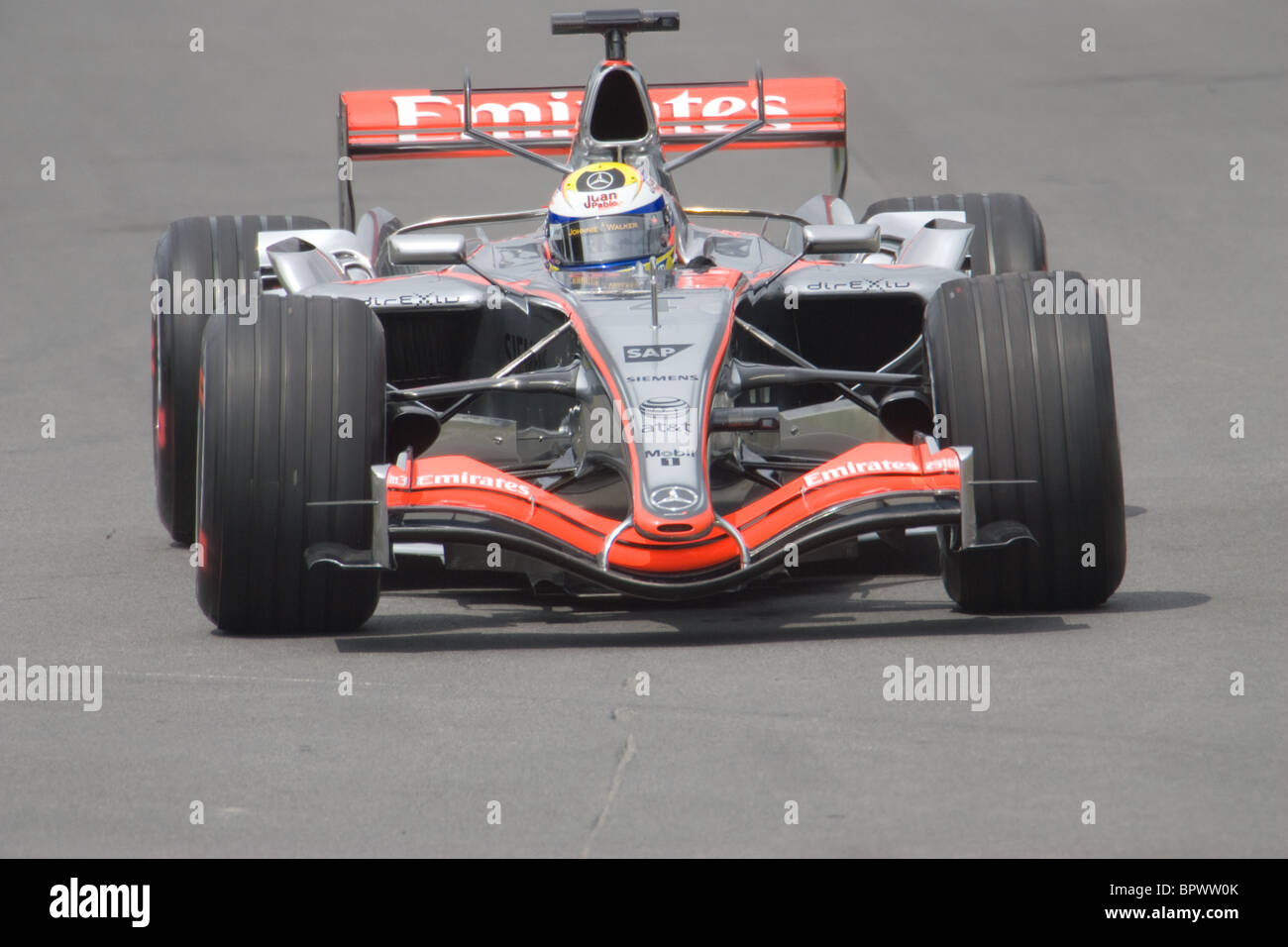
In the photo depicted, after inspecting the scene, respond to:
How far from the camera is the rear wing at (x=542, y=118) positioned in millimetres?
11281

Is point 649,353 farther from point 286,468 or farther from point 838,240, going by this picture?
point 286,468

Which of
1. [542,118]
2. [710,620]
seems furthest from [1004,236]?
[710,620]

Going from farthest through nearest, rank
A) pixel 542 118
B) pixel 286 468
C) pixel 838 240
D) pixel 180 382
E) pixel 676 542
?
pixel 542 118, pixel 180 382, pixel 838 240, pixel 286 468, pixel 676 542

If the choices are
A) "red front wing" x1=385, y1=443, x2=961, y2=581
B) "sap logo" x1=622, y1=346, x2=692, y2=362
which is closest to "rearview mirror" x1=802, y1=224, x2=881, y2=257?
"sap logo" x1=622, y1=346, x2=692, y2=362

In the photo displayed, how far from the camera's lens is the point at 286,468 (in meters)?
7.37

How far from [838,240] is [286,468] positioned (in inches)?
104

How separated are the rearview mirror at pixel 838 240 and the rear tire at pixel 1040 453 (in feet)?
4.09

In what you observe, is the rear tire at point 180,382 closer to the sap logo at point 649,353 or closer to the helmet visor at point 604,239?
the helmet visor at point 604,239

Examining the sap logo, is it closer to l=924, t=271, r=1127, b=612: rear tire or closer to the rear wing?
l=924, t=271, r=1127, b=612: rear tire

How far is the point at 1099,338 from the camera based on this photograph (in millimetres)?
7648

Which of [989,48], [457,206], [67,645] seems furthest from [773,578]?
[989,48]

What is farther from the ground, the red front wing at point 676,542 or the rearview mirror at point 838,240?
the rearview mirror at point 838,240

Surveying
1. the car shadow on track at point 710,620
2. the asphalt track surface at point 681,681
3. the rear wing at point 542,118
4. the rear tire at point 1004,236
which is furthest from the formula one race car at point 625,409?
the rear wing at point 542,118

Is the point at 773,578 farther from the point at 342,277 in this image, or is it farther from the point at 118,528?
the point at 118,528
